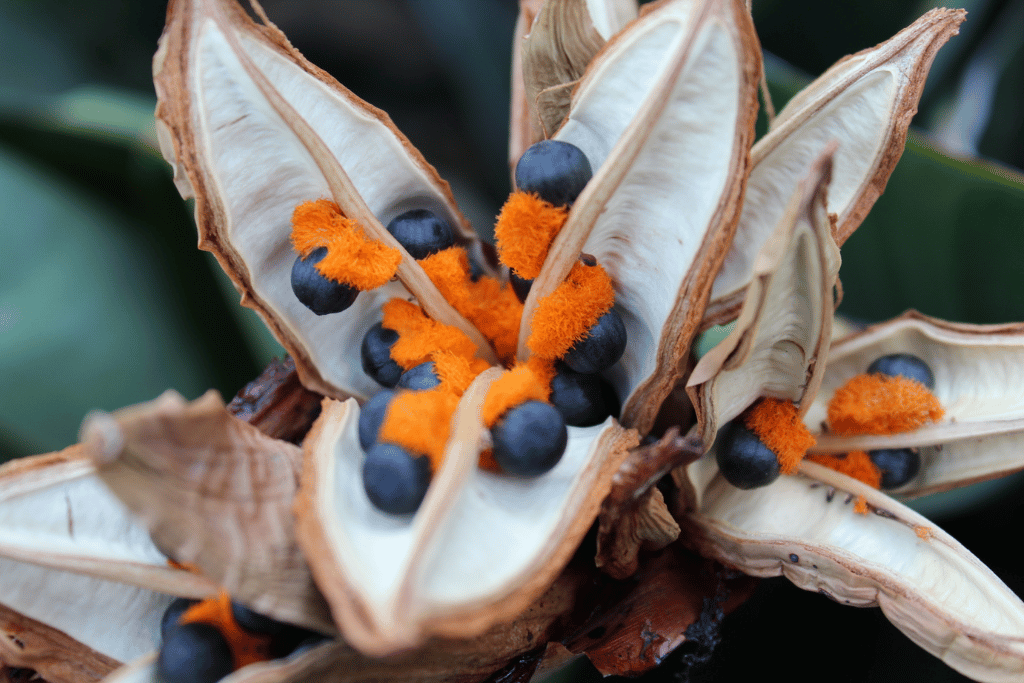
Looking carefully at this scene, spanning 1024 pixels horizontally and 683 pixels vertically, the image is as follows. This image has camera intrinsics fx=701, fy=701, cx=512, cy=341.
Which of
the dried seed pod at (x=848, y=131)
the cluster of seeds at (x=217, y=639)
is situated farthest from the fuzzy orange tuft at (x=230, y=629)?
the dried seed pod at (x=848, y=131)

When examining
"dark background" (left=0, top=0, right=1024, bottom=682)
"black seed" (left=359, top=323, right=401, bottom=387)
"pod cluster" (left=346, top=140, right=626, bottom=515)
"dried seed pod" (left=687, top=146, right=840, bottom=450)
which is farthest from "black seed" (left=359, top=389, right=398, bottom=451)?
"dark background" (left=0, top=0, right=1024, bottom=682)

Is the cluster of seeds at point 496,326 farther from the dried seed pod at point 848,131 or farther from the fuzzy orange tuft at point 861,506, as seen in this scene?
the fuzzy orange tuft at point 861,506

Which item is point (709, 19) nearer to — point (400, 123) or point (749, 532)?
point (749, 532)

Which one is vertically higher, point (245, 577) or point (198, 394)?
point (245, 577)

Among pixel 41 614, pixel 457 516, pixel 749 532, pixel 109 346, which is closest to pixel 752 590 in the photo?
pixel 749 532

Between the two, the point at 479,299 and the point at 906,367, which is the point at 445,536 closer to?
the point at 479,299

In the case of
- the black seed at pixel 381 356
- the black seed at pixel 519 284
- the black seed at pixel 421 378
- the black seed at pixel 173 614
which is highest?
the black seed at pixel 519 284

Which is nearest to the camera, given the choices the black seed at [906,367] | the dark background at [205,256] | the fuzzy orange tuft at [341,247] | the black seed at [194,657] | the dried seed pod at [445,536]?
the dried seed pod at [445,536]
